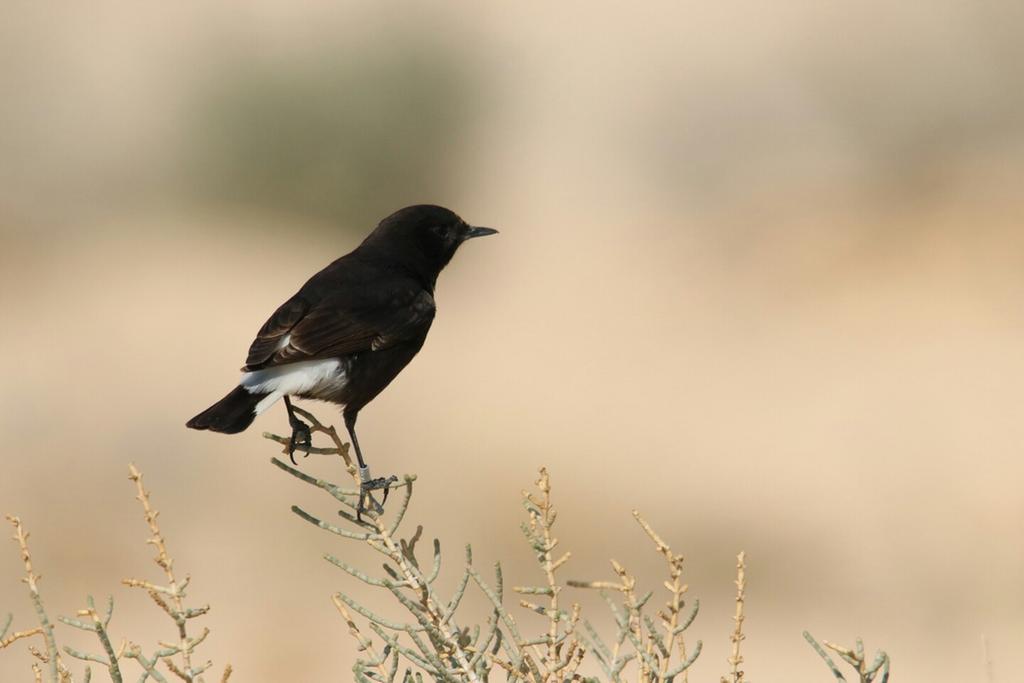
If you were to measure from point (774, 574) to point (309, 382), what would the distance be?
6.22 meters

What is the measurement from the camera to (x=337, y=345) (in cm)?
506

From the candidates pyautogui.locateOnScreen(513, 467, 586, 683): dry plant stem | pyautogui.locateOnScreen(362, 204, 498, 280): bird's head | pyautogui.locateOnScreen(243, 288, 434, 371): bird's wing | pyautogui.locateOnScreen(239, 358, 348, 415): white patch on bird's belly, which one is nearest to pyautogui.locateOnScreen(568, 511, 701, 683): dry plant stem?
pyautogui.locateOnScreen(513, 467, 586, 683): dry plant stem

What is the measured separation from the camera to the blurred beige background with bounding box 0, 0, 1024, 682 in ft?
34.3

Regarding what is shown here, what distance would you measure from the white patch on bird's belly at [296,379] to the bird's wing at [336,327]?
46mm

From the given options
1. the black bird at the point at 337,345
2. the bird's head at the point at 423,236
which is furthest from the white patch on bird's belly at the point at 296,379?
the bird's head at the point at 423,236

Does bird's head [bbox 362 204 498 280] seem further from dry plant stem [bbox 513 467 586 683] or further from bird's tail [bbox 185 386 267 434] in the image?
dry plant stem [bbox 513 467 586 683]

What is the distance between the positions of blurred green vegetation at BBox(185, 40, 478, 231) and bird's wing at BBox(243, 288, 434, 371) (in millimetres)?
17954

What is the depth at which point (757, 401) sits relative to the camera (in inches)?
534

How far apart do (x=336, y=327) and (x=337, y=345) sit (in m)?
0.10

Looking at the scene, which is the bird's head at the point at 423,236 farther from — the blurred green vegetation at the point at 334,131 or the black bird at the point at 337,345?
the blurred green vegetation at the point at 334,131

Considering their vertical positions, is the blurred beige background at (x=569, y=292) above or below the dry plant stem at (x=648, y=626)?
above

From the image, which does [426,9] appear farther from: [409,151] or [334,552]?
[334,552]

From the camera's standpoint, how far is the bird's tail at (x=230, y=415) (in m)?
4.52

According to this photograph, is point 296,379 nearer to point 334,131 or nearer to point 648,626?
point 648,626
